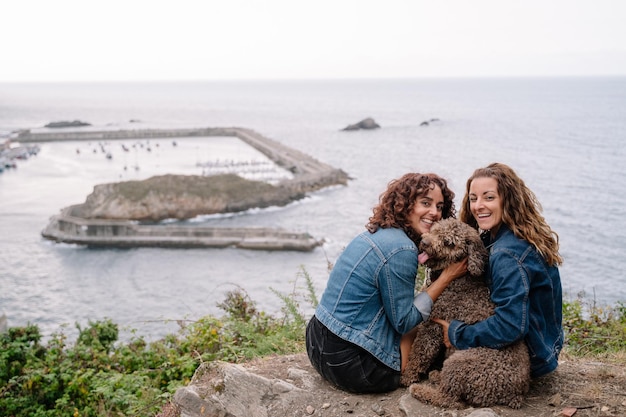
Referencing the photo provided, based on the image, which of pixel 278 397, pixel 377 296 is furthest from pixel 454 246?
pixel 278 397

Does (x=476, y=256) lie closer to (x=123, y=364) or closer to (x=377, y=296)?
(x=377, y=296)

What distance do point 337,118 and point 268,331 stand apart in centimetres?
13802

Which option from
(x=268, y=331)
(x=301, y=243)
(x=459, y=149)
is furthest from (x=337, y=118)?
Result: (x=268, y=331)

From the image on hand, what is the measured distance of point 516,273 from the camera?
384 cm

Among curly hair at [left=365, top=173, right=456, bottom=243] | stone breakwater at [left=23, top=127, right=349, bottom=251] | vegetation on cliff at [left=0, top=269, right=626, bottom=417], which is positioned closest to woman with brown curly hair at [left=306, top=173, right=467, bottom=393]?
curly hair at [left=365, top=173, right=456, bottom=243]

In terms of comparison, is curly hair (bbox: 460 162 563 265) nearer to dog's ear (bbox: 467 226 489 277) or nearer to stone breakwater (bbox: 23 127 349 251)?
dog's ear (bbox: 467 226 489 277)

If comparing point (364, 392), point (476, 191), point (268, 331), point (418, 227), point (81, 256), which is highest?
point (476, 191)

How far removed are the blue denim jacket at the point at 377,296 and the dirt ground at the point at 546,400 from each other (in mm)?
340

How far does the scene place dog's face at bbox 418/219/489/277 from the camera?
4.02m

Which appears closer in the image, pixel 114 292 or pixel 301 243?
pixel 114 292

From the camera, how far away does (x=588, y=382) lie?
14.5 ft

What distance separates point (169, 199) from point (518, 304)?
4144 cm

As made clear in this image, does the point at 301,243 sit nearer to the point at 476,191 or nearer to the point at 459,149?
the point at 476,191

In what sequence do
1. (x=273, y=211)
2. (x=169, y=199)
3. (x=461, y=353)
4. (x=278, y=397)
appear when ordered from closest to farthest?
1. (x=461, y=353)
2. (x=278, y=397)
3. (x=169, y=199)
4. (x=273, y=211)
